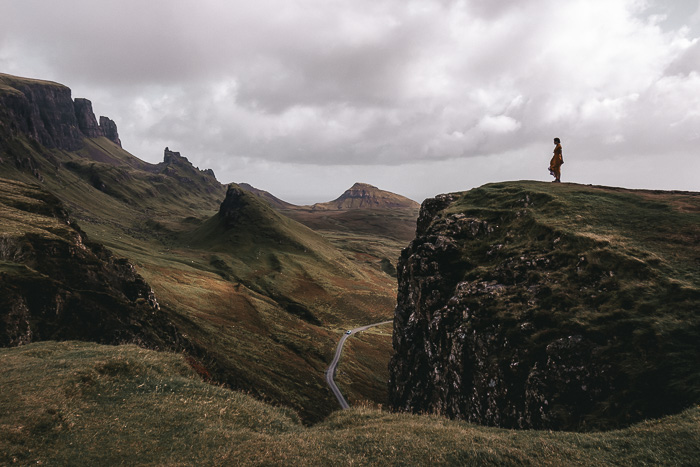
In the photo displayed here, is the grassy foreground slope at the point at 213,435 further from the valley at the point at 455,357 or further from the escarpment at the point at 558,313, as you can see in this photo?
the escarpment at the point at 558,313

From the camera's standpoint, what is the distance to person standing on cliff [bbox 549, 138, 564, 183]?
166 feet

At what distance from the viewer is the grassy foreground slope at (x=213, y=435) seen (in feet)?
48.7

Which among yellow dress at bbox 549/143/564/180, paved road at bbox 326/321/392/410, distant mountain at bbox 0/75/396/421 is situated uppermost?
yellow dress at bbox 549/143/564/180

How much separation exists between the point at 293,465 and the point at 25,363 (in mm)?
22426

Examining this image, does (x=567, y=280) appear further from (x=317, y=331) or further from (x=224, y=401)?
(x=317, y=331)

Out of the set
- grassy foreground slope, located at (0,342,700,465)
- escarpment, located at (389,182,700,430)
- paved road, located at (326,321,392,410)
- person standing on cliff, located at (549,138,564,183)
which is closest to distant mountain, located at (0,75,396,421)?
paved road, located at (326,321,392,410)

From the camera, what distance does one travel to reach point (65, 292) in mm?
38562

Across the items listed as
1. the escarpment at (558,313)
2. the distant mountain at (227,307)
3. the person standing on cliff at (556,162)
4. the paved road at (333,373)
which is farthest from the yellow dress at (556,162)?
the paved road at (333,373)

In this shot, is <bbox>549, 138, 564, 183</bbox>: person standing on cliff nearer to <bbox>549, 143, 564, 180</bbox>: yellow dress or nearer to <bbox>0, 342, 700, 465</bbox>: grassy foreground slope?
<bbox>549, 143, 564, 180</bbox>: yellow dress

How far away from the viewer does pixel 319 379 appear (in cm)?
8356

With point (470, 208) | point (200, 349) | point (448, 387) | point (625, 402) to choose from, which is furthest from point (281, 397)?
point (625, 402)

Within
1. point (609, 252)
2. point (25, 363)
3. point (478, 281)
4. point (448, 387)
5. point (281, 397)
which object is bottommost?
point (281, 397)

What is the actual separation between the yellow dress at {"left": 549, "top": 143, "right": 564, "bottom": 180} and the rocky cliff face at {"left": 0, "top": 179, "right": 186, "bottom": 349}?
219 feet

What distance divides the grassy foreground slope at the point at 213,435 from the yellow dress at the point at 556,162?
44845mm
